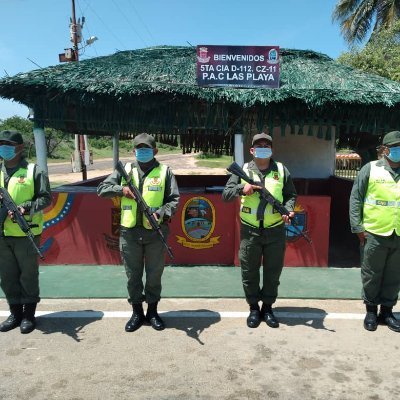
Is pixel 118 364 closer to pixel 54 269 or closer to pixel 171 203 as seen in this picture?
pixel 171 203

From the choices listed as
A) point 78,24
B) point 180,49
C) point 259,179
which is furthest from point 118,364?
point 78,24

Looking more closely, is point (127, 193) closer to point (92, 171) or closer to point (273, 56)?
point (273, 56)

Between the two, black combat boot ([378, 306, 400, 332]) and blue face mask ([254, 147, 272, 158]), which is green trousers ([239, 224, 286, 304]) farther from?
black combat boot ([378, 306, 400, 332])

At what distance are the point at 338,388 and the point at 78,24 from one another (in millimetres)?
24950

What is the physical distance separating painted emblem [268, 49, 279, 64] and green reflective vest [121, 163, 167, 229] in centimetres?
304

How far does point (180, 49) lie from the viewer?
25.4ft

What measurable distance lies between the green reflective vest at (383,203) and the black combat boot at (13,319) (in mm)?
3463

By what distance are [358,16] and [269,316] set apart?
76.4 feet

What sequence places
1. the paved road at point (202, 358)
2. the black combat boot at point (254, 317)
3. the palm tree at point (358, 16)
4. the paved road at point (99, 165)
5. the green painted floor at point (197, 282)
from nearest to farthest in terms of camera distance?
the paved road at point (202, 358), the black combat boot at point (254, 317), the green painted floor at point (197, 282), the palm tree at point (358, 16), the paved road at point (99, 165)

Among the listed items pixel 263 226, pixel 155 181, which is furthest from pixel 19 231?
pixel 263 226

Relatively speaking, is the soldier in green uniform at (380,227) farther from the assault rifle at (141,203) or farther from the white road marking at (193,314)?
the assault rifle at (141,203)

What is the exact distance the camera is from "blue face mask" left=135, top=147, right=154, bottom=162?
3684mm

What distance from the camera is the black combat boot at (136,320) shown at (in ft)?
12.3

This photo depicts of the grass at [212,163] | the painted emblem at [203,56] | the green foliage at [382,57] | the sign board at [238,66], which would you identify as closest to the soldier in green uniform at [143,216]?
the sign board at [238,66]
